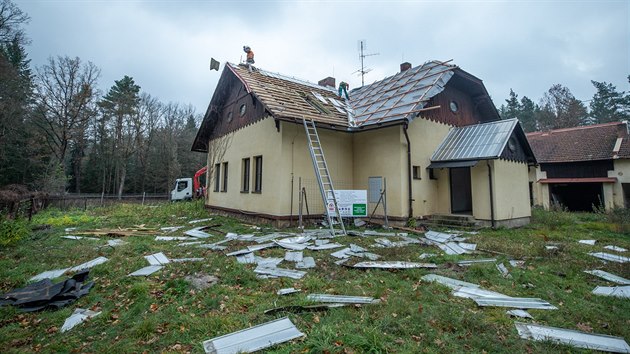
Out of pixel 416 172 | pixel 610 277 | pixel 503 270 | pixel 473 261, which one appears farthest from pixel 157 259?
pixel 416 172

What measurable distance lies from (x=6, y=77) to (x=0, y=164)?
8960mm

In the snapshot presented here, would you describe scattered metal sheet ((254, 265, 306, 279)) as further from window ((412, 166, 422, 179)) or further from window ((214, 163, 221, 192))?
window ((214, 163, 221, 192))

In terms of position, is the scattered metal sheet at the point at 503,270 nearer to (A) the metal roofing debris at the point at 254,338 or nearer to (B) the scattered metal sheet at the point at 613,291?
(B) the scattered metal sheet at the point at 613,291

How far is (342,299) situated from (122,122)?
36.8m

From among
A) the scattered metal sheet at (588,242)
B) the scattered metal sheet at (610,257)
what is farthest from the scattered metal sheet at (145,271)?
the scattered metal sheet at (588,242)

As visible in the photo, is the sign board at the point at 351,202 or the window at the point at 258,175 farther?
the window at the point at 258,175

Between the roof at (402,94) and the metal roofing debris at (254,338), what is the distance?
842 centimetres

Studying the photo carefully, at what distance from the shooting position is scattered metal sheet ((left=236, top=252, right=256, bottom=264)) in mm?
5894

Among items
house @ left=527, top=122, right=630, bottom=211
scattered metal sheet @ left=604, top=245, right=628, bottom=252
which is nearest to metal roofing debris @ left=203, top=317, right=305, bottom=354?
scattered metal sheet @ left=604, top=245, right=628, bottom=252

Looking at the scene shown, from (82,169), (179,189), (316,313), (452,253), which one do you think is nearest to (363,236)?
(452,253)

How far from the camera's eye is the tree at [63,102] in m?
25.3

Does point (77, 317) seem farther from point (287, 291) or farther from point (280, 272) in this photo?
point (280, 272)

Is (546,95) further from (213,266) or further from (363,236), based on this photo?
(213,266)

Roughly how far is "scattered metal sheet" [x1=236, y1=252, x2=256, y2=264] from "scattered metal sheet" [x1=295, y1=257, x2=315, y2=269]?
96cm
